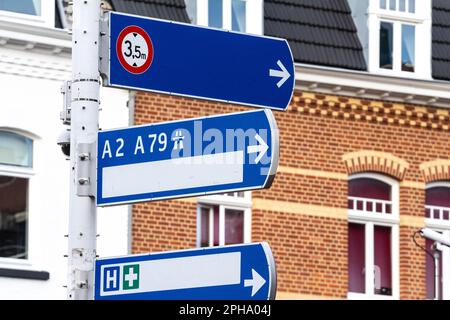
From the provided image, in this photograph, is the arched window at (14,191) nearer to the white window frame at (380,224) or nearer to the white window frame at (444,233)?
the white window frame at (380,224)

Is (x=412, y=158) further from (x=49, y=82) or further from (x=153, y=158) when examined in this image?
(x=153, y=158)

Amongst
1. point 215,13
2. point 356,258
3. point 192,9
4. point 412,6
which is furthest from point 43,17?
point 412,6

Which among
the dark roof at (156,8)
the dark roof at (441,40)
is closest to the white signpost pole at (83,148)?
the dark roof at (156,8)

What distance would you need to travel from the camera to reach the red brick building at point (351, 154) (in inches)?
882

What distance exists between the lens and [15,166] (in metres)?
20.7

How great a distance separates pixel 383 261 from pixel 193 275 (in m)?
15.5

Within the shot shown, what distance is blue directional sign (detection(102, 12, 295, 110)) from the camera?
8852mm

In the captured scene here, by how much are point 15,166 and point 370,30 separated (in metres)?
5.91

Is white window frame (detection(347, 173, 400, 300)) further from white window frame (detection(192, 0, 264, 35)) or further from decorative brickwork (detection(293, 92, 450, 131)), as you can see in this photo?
white window frame (detection(192, 0, 264, 35))

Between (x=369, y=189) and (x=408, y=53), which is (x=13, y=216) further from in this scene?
(x=408, y=53)

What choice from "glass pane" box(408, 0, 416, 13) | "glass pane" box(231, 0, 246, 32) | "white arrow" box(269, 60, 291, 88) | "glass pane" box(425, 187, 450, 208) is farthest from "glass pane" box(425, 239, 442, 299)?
"white arrow" box(269, 60, 291, 88)

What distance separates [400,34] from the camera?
78.8 feet

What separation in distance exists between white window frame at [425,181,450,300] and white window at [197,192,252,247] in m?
3.15

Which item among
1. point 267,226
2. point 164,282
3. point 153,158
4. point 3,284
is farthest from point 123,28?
point 267,226
